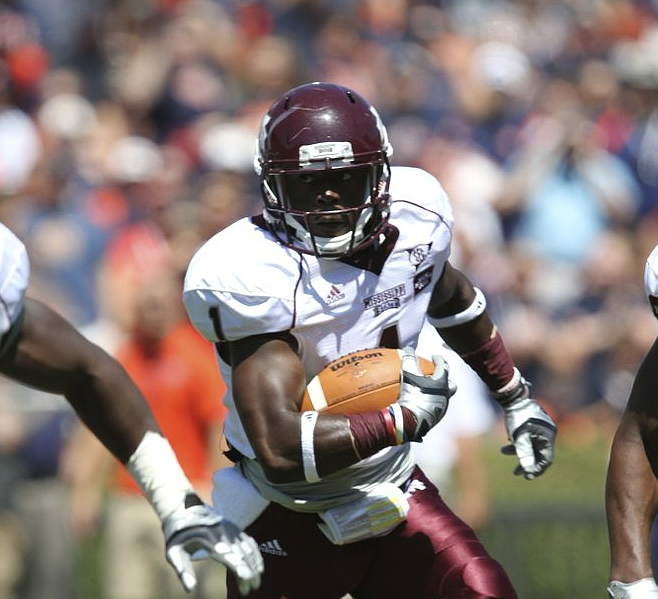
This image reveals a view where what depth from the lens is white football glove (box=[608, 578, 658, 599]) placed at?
382 centimetres

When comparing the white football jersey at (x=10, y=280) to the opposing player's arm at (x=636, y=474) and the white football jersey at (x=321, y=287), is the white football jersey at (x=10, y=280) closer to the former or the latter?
the white football jersey at (x=321, y=287)

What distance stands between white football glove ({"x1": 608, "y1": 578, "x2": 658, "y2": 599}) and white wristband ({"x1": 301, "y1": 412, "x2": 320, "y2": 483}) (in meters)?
0.86

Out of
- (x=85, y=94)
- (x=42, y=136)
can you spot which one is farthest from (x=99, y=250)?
(x=85, y=94)

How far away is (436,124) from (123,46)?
106 inches

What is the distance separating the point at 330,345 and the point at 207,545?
25.8 inches

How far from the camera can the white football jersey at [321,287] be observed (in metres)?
3.96

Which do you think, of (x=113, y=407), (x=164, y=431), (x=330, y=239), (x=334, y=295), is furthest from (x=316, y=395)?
(x=164, y=431)

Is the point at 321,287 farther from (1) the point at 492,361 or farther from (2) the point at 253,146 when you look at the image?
(2) the point at 253,146

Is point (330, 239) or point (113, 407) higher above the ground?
point (330, 239)

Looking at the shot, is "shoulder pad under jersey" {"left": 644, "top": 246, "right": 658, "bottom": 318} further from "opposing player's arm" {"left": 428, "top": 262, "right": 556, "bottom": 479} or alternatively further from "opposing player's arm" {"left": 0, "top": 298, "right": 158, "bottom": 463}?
"opposing player's arm" {"left": 0, "top": 298, "right": 158, "bottom": 463}

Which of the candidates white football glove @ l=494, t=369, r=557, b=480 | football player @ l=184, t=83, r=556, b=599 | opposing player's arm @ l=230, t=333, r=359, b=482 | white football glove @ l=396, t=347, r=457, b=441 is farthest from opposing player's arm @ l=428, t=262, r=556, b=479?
opposing player's arm @ l=230, t=333, r=359, b=482

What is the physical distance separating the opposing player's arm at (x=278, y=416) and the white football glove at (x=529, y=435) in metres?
0.90

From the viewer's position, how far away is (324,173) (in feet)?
13.5

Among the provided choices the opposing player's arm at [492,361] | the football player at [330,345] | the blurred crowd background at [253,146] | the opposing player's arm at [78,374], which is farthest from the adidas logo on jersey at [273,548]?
the blurred crowd background at [253,146]
